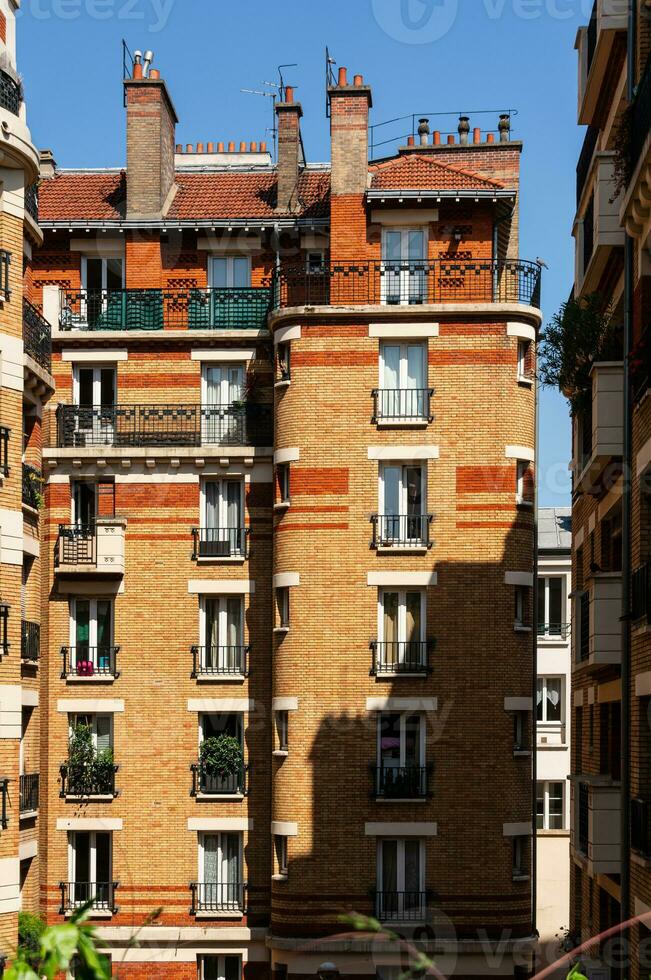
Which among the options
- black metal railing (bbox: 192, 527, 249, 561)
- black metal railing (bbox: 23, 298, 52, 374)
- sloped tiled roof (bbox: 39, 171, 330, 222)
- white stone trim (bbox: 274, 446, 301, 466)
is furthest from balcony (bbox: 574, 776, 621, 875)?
sloped tiled roof (bbox: 39, 171, 330, 222)

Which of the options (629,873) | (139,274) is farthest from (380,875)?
(139,274)

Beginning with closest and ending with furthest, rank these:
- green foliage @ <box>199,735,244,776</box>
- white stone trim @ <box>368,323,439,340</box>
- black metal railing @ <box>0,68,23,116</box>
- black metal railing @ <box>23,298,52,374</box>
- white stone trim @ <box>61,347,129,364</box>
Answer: black metal railing @ <box>0,68,23,116</box> < black metal railing @ <box>23,298,52,374</box> < green foliage @ <box>199,735,244,776</box> < white stone trim @ <box>368,323,439,340</box> < white stone trim @ <box>61,347,129,364</box>

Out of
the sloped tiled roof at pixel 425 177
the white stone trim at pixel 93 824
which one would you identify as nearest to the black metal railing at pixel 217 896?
the white stone trim at pixel 93 824

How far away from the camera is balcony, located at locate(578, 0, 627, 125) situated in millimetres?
25266

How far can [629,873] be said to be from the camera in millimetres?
21672

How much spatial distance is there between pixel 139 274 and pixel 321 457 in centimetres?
683

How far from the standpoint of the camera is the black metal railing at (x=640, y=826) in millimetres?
20516

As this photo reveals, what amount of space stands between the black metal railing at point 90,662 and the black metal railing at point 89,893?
14.9 ft

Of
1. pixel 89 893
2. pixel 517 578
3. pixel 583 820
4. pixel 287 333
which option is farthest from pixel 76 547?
pixel 583 820

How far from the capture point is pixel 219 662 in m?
34.2

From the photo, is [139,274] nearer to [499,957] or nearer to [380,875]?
[380,875]

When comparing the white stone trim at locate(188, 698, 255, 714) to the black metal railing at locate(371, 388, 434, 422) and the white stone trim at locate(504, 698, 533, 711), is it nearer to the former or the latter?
the white stone trim at locate(504, 698, 533, 711)

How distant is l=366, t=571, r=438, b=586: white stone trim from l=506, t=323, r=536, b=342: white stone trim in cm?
576

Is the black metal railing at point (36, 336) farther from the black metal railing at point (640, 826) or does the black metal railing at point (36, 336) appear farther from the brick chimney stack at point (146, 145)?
the black metal railing at point (640, 826)
